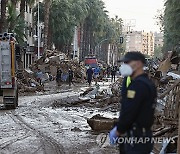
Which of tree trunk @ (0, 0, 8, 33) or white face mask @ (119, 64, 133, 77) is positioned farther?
tree trunk @ (0, 0, 8, 33)

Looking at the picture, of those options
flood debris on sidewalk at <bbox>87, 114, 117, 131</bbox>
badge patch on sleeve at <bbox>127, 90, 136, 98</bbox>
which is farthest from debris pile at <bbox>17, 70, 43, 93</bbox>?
badge patch on sleeve at <bbox>127, 90, 136, 98</bbox>

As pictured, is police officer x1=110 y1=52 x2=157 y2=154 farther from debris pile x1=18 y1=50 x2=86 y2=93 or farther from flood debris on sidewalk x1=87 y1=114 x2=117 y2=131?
debris pile x1=18 y1=50 x2=86 y2=93

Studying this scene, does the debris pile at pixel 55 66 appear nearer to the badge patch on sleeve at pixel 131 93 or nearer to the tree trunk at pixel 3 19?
the tree trunk at pixel 3 19

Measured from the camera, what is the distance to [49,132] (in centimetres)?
1391

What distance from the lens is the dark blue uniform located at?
539 centimetres

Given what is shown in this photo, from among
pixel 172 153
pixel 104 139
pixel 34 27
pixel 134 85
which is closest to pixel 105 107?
pixel 104 139

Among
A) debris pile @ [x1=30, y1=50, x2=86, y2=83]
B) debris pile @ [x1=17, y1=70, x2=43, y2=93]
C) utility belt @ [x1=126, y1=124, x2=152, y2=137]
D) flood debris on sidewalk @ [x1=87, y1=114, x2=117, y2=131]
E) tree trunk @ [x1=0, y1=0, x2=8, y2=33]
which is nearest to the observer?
utility belt @ [x1=126, y1=124, x2=152, y2=137]

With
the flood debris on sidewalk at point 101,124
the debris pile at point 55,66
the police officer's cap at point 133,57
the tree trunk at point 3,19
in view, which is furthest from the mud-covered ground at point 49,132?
the debris pile at point 55,66

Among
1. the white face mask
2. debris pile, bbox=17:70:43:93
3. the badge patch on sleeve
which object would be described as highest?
the white face mask

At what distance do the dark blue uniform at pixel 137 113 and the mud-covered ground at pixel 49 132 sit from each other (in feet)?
15.9

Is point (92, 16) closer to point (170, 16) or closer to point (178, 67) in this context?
point (170, 16)

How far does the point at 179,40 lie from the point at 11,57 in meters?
35.6

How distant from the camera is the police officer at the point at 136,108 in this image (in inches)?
212

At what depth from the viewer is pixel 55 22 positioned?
215 ft
